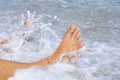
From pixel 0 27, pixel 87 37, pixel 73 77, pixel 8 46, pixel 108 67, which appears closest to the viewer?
pixel 73 77

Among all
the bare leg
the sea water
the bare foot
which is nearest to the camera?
the bare leg

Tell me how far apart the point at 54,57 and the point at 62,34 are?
1.43m

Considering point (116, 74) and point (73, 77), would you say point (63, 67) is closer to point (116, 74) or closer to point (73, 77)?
point (73, 77)

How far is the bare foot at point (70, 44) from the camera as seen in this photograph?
3.70 meters

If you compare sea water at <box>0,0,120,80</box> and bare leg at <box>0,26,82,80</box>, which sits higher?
bare leg at <box>0,26,82,80</box>

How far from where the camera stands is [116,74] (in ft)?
11.7

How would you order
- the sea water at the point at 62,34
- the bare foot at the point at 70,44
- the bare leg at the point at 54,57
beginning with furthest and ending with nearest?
the bare foot at the point at 70,44
the sea water at the point at 62,34
the bare leg at the point at 54,57

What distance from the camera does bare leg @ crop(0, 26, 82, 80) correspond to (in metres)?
3.28

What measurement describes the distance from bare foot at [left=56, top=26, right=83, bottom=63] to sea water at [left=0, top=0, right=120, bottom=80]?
0.08 m

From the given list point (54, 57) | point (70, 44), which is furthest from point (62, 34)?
point (54, 57)

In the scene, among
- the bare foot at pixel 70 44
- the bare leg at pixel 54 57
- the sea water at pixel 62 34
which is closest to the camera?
the bare leg at pixel 54 57

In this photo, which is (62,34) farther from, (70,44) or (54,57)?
(54,57)

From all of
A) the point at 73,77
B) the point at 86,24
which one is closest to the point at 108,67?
the point at 73,77

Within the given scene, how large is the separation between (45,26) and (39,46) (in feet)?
3.47
